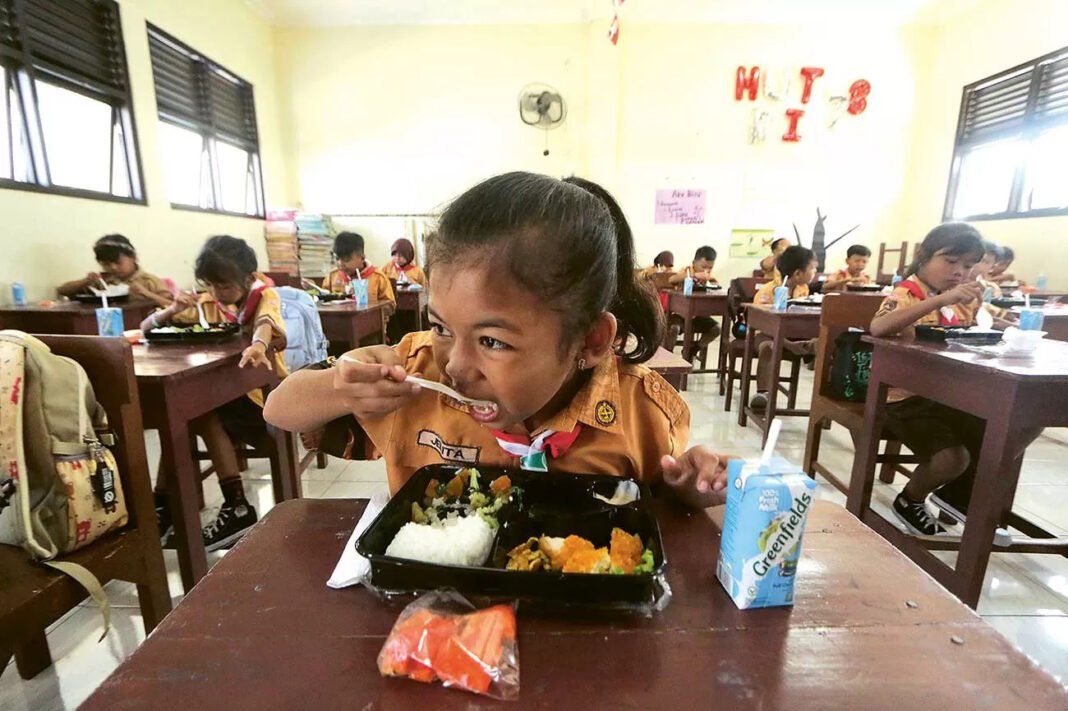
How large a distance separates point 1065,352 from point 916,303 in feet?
1.48

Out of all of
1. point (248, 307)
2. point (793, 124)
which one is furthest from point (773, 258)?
point (248, 307)

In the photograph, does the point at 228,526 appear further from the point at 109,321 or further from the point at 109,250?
the point at 109,250

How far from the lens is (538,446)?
865 mm

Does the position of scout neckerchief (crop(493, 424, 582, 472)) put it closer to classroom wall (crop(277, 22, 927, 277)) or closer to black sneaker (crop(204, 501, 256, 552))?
black sneaker (crop(204, 501, 256, 552))

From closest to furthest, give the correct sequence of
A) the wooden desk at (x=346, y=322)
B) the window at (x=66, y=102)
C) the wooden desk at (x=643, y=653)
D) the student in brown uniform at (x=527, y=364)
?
the wooden desk at (x=643, y=653) < the student in brown uniform at (x=527, y=364) < the wooden desk at (x=346, y=322) < the window at (x=66, y=102)

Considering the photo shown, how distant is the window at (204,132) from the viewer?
464 cm

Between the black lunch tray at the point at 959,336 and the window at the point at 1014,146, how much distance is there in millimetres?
4436

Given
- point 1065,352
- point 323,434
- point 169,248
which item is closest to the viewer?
point 323,434

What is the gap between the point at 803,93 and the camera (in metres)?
6.25

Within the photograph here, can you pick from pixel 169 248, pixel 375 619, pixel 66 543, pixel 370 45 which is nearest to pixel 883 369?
pixel 375 619

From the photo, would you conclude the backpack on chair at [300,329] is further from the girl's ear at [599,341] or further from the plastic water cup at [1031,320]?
the plastic water cup at [1031,320]

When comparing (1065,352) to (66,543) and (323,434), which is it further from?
(66,543)

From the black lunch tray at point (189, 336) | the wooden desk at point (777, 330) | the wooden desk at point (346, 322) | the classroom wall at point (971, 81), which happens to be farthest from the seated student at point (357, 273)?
the classroom wall at point (971, 81)

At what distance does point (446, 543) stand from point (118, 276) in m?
4.15
